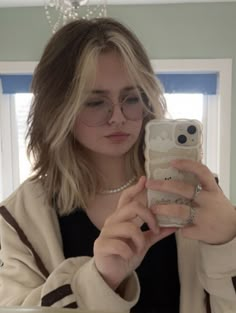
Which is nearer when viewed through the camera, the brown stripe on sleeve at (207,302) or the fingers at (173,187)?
the fingers at (173,187)

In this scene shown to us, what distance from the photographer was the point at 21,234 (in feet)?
1.98

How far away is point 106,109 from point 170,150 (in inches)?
5.8

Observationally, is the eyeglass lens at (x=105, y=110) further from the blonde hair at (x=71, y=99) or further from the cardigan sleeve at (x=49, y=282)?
the cardigan sleeve at (x=49, y=282)

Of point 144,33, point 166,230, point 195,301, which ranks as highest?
point 144,33

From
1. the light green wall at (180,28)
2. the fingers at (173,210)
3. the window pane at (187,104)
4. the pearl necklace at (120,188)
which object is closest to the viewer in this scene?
the fingers at (173,210)

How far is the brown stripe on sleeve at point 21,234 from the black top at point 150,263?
39 millimetres

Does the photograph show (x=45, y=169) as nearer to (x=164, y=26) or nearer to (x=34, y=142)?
(x=34, y=142)

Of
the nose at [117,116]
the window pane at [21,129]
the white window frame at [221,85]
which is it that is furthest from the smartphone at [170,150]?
the window pane at [21,129]

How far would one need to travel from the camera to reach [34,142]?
67cm

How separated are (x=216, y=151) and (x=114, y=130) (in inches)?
67.9

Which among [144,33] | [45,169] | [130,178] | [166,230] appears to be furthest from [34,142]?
[144,33]

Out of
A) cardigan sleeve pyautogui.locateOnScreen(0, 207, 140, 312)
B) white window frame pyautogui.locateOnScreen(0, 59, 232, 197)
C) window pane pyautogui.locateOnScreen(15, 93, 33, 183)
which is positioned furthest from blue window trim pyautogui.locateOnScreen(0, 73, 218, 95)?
cardigan sleeve pyautogui.locateOnScreen(0, 207, 140, 312)

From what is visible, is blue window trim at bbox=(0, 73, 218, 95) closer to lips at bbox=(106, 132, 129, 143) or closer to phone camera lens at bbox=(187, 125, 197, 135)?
lips at bbox=(106, 132, 129, 143)

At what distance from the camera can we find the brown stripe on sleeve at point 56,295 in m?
0.49
